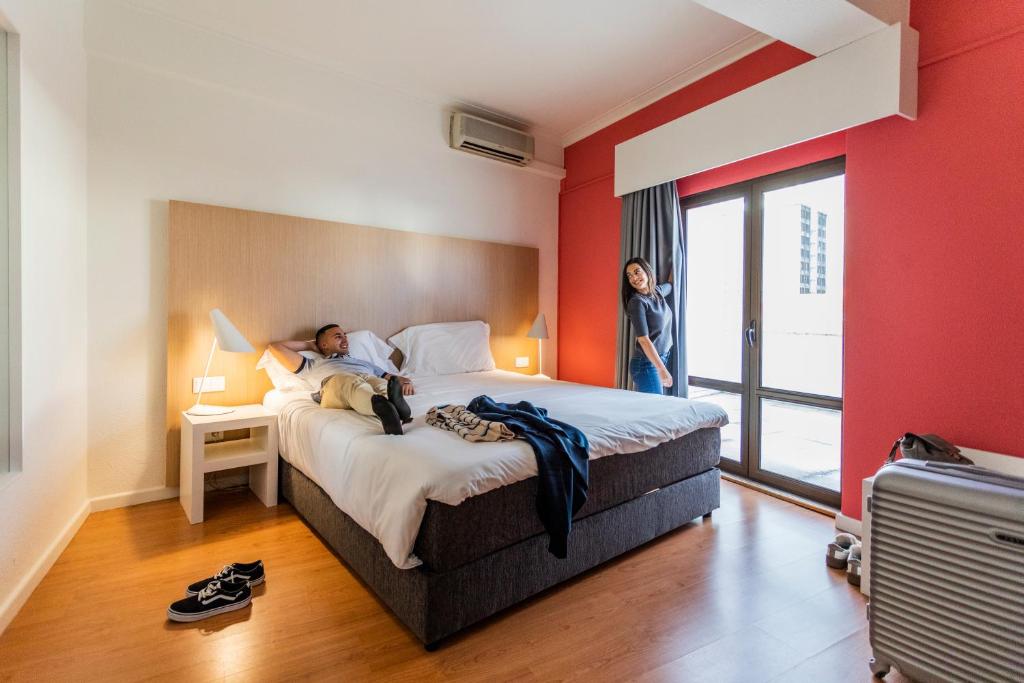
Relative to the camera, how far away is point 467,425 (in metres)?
2.07

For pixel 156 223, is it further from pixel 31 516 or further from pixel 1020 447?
pixel 1020 447

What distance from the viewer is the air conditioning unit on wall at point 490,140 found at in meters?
4.00

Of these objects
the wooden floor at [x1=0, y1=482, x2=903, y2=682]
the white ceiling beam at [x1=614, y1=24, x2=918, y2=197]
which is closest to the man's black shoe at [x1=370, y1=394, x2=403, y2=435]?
the wooden floor at [x1=0, y1=482, x2=903, y2=682]

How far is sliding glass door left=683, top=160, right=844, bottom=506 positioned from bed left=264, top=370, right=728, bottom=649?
0.80 metres

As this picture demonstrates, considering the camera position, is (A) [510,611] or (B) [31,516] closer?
(A) [510,611]

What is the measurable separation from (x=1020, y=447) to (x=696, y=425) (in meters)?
1.28

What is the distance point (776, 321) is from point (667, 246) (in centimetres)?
98

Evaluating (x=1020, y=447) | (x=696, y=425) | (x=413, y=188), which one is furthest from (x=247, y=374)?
(x=1020, y=447)

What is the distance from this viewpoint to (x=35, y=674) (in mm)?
1523

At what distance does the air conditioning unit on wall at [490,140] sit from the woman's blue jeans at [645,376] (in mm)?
2138

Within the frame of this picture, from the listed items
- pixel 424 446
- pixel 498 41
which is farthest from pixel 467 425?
pixel 498 41

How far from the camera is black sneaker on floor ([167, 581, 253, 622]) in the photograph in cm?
181

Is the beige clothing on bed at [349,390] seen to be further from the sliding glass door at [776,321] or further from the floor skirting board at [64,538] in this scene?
the sliding glass door at [776,321]

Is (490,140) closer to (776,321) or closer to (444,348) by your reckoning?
(444,348)
